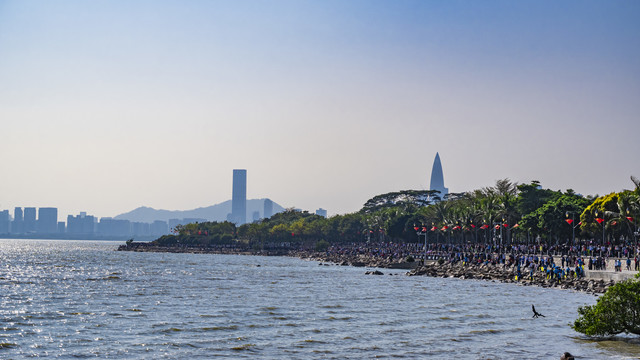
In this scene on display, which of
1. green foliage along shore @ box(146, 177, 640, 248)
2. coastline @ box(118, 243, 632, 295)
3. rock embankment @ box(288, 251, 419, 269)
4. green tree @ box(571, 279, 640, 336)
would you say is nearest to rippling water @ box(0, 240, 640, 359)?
green tree @ box(571, 279, 640, 336)

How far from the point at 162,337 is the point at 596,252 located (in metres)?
53.0

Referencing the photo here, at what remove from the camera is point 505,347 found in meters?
27.3

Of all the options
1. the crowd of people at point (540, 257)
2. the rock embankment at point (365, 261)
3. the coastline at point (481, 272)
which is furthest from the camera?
the rock embankment at point (365, 261)

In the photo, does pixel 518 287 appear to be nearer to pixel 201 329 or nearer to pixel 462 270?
pixel 462 270

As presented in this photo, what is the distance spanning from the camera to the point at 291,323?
3400 cm

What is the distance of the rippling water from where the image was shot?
85.5 feet

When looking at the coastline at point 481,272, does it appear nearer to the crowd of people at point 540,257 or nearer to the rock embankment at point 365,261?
the rock embankment at point 365,261

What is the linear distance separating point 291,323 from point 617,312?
52.1 ft

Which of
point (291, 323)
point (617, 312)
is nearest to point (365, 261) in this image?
point (291, 323)

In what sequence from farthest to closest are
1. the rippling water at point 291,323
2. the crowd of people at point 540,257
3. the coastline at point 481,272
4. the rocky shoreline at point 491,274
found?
1. the crowd of people at point 540,257
2. the coastline at point 481,272
3. the rocky shoreline at point 491,274
4. the rippling water at point 291,323

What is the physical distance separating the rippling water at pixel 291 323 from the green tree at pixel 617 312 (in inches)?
30.0

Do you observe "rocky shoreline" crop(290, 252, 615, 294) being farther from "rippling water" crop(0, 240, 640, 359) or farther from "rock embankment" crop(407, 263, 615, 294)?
"rippling water" crop(0, 240, 640, 359)

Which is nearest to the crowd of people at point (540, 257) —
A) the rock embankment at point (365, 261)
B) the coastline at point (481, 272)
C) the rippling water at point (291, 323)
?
the coastline at point (481, 272)

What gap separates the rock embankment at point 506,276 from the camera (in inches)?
2116
